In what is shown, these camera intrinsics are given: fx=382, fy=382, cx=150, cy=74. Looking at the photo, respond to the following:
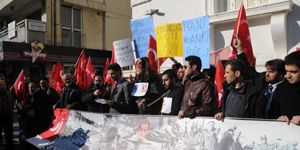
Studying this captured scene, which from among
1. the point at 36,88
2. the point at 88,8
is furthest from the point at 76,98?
the point at 88,8

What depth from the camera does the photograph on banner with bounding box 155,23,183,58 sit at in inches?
268

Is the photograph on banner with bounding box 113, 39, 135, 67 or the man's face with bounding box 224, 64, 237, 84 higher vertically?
the photograph on banner with bounding box 113, 39, 135, 67

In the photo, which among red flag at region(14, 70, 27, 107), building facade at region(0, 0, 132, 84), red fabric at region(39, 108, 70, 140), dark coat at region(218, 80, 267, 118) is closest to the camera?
dark coat at region(218, 80, 267, 118)

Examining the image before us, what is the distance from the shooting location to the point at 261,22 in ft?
26.7

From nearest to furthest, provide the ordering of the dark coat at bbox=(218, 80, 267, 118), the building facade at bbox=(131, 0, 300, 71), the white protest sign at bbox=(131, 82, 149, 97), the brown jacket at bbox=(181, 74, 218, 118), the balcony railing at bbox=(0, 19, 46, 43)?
the dark coat at bbox=(218, 80, 267, 118)
the brown jacket at bbox=(181, 74, 218, 118)
the white protest sign at bbox=(131, 82, 149, 97)
the building facade at bbox=(131, 0, 300, 71)
the balcony railing at bbox=(0, 19, 46, 43)

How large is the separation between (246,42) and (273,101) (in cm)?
200

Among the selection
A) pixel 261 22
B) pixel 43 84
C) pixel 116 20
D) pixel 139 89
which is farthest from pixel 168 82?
pixel 116 20

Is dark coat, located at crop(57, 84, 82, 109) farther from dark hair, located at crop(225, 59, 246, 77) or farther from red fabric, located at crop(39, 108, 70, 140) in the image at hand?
dark hair, located at crop(225, 59, 246, 77)

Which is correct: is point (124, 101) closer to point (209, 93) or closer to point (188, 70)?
point (188, 70)

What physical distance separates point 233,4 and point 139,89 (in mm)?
4373

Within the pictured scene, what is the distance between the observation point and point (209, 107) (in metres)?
4.00

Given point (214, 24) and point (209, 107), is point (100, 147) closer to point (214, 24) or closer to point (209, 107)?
point (209, 107)

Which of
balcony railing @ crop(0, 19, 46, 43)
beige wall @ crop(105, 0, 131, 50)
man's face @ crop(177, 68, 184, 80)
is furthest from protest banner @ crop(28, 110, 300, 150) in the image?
beige wall @ crop(105, 0, 131, 50)

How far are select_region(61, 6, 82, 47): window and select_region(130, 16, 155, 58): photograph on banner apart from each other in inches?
533
